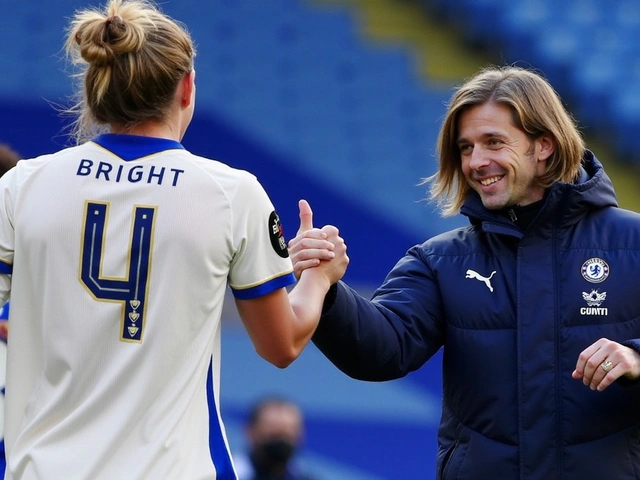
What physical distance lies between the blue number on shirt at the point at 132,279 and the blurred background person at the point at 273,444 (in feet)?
9.44

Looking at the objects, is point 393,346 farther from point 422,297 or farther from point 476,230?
point 476,230

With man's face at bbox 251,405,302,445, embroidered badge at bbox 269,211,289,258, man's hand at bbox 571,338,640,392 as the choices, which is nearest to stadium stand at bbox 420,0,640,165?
man's face at bbox 251,405,302,445

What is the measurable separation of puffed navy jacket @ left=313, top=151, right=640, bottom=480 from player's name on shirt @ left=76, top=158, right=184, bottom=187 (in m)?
0.71

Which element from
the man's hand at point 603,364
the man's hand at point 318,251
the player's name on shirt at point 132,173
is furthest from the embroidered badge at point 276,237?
the man's hand at point 603,364

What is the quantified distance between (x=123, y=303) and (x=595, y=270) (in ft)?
3.89

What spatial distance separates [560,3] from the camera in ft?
27.7

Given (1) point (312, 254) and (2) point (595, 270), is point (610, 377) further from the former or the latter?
(1) point (312, 254)

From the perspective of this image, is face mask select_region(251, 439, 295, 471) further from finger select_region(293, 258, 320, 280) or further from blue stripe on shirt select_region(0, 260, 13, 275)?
blue stripe on shirt select_region(0, 260, 13, 275)

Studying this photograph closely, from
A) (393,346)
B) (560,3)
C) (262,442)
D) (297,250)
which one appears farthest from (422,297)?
(560,3)

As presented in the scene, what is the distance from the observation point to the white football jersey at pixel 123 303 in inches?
76.0

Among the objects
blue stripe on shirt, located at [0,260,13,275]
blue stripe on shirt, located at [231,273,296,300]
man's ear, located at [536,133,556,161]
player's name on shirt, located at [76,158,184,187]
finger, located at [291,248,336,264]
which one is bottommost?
blue stripe on shirt, located at [231,273,296,300]

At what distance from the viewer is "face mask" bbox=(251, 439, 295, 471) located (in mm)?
4785

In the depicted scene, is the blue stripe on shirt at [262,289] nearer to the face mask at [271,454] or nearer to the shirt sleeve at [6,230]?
the shirt sleeve at [6,230]

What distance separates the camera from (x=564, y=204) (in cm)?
266
